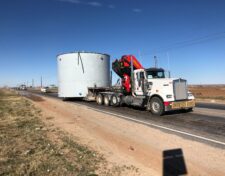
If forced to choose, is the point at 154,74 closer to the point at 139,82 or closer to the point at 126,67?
the point at 139,82

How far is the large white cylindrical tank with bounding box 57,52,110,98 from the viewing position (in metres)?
23.4

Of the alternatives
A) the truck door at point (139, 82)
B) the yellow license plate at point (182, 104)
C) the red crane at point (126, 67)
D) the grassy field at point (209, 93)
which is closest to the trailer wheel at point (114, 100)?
the red crane at point (126, 67)

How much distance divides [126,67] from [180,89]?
529 centimetres

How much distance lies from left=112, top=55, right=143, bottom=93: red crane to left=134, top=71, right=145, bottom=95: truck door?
1.17 m

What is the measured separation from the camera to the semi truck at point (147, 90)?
13305 millimetres

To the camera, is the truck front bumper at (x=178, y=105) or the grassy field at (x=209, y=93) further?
the grassy field at (x=209, y=93)

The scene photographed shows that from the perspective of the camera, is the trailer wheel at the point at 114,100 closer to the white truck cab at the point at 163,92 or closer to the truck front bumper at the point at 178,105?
the white truck cab at the point at 163,92

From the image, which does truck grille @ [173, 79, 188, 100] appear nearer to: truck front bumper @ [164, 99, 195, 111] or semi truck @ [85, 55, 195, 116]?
semi truck @ [85, 55, 195, 116]

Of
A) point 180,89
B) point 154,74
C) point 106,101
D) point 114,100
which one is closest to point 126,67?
point 114,100

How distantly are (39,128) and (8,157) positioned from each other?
394cm

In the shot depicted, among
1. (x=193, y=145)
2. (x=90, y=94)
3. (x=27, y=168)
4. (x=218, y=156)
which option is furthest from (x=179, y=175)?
(x=90, y=94)

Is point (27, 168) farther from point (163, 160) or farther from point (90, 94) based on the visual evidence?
point (90, 94)

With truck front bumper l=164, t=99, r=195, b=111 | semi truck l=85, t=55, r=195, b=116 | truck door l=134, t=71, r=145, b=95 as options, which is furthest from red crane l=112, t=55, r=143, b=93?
truck front bumper l=164, t=99, r=195, b=111

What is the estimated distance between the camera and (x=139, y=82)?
15766mm
